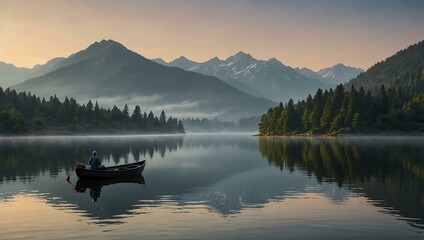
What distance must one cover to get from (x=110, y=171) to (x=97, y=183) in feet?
10.4

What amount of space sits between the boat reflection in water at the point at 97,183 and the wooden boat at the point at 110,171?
0.57 meters

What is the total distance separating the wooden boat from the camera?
182 feet

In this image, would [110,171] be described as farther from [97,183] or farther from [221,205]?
[221,205]

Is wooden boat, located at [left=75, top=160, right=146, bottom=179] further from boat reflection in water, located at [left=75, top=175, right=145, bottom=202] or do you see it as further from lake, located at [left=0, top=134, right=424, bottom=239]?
lake, located at [left=0, top=134, right=424, bottom=239]

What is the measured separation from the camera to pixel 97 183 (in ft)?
177

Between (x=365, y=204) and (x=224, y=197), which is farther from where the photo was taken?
(x=224, y=197)

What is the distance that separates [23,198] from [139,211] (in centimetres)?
1363

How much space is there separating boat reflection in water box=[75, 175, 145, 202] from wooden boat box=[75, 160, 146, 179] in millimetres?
575

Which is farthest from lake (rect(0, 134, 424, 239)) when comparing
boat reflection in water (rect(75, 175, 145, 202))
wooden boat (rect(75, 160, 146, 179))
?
wooden boat (rect(75, 160, 146, 179))

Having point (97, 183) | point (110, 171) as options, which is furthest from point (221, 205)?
point (110, 171)

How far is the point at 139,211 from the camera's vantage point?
35188mm

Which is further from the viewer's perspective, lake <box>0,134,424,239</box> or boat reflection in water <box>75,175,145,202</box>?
boat reflection in water <box>75,175,145,202</box>

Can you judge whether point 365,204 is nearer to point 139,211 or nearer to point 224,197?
point 224,197

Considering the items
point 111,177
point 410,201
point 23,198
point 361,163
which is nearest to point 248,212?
point 410,201
